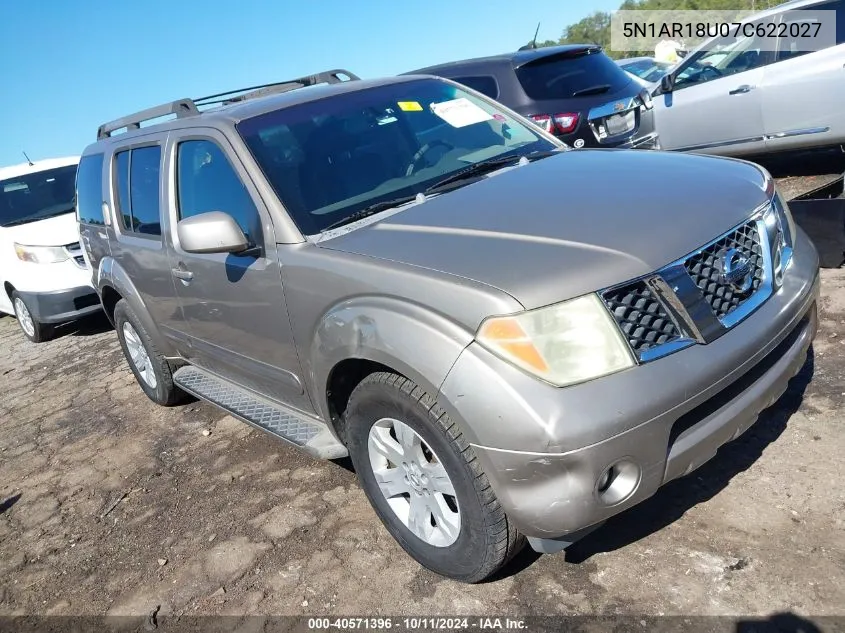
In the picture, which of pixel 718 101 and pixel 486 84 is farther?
pixel 718 101

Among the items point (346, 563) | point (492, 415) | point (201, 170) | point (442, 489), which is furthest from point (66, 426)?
point (492, 415)

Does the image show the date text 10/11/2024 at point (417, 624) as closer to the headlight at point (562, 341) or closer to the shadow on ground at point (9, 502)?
the headlight at point (562, 341)

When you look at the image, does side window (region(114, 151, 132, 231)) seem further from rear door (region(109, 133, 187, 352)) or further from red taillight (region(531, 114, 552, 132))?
red taillight (region(531, 114, 552, 132))

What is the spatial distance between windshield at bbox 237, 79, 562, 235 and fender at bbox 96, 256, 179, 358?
1.70 meters

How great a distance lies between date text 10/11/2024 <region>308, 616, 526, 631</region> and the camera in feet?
8.11

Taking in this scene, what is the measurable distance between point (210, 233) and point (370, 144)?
89 cm

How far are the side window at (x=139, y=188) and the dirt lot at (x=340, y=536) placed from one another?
4.56ft

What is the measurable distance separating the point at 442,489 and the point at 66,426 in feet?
12.8

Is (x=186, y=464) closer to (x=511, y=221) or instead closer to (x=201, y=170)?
(x=201, y=170)

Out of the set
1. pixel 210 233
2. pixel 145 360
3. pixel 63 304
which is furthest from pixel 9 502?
pixel 63 304

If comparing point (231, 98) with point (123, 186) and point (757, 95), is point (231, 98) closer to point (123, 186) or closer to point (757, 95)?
point (123, 186)

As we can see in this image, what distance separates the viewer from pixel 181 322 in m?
4.05

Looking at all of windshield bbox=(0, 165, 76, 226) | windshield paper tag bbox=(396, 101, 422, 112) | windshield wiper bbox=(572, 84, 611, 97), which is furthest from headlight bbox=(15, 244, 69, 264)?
windshield wiper bbox=(572, 84, 611, 97)

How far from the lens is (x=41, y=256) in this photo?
757 cm
